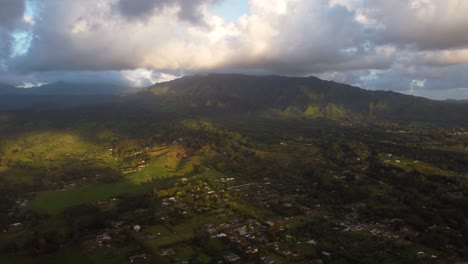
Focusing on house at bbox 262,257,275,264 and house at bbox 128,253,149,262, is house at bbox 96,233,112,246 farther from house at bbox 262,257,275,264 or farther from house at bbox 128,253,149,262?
house at bbox 262,257,275,264

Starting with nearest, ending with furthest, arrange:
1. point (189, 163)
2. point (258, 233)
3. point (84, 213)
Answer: point (258, 233) → point (84, 213) → point (189, 163)

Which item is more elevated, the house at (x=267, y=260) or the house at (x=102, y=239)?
the house at (x=267, y=260)

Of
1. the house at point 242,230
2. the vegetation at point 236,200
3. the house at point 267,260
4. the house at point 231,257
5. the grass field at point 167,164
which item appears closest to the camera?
the house at point 267,260

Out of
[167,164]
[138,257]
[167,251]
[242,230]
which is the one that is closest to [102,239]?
[138,257]

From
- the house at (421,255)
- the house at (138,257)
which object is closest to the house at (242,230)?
the house at (138,257)

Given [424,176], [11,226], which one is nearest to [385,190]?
[424,176]

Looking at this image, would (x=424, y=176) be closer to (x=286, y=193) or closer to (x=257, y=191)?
(x=286, y=193)

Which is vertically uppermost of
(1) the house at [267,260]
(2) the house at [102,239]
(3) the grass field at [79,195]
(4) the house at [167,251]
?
(1) the house at [267,260]

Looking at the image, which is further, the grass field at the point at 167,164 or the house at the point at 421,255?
the grass field at the point at 167,164

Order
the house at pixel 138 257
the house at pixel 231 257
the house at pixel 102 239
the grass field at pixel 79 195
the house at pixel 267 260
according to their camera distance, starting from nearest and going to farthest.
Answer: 1. the house at pixel 267 260
2. the house at pixel 231 257
3. the house at pixel 138 257
4. the house at pixel 102 239
5. the grass field at pixel 79 195

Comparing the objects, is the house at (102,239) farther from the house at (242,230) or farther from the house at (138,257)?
the house at (242,230)

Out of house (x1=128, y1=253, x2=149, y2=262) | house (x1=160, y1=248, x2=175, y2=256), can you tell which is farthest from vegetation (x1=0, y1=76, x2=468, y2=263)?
house (x1=160, y1=248, x2=175, y2=256)
